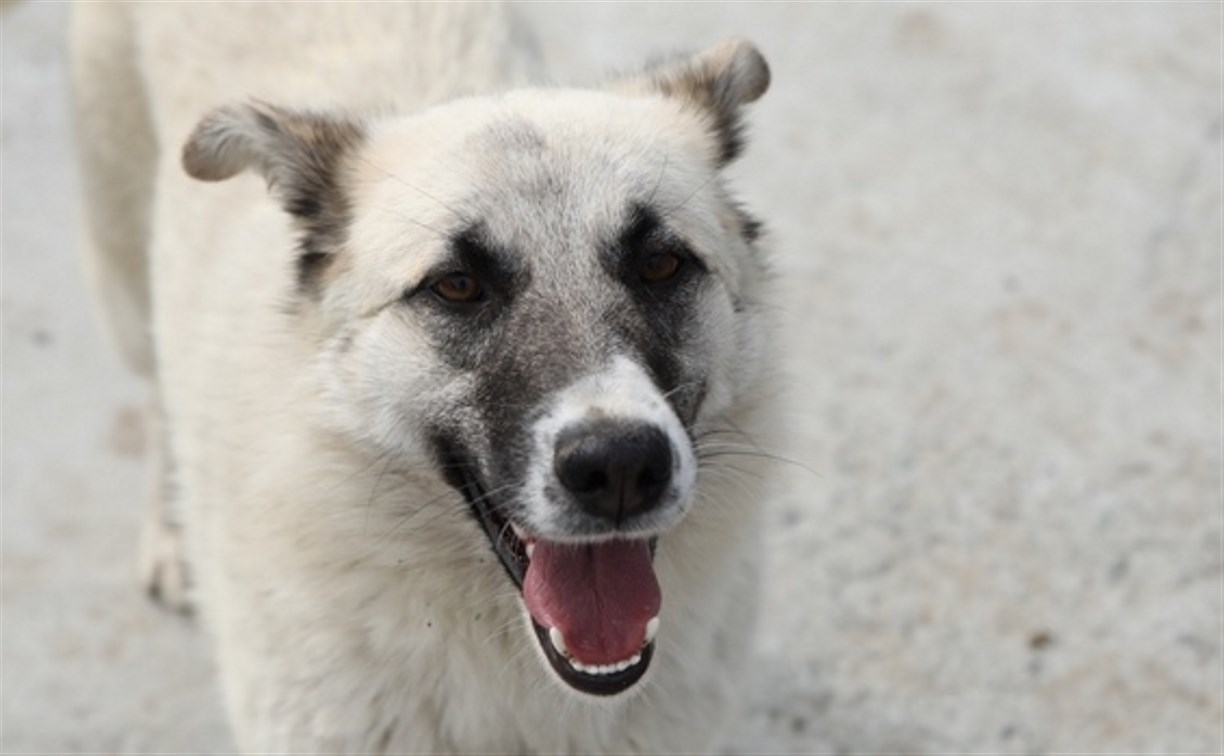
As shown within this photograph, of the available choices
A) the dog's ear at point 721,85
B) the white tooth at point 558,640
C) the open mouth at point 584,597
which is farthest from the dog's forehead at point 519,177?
the white tooth at point 558,640

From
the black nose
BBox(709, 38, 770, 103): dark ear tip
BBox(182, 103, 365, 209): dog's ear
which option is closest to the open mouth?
the black nose

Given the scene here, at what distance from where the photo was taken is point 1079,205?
600 centimetres

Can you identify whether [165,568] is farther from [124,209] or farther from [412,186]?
[412,186]

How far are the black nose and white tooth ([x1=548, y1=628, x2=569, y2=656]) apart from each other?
304 mm

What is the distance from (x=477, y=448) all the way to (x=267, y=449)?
580 mm

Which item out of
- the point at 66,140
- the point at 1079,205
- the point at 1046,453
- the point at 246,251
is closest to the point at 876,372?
the point at 1046,453

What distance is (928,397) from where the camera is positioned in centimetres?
532

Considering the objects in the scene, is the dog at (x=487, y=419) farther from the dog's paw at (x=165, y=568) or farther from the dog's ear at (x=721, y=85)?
the dog's paw at (x=165, y=568)

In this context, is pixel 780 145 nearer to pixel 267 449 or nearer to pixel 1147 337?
pixel 1147 337

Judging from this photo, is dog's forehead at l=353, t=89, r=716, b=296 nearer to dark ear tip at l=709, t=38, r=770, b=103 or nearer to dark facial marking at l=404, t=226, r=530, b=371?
dark facial marking at l=404, t=226, r=530, b=371

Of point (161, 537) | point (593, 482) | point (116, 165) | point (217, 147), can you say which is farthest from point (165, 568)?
point (593, 482)

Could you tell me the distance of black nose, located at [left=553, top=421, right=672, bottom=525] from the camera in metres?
2.80

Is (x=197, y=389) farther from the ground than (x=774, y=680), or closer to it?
farther from the ground

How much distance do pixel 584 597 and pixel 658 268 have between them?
0.63m
